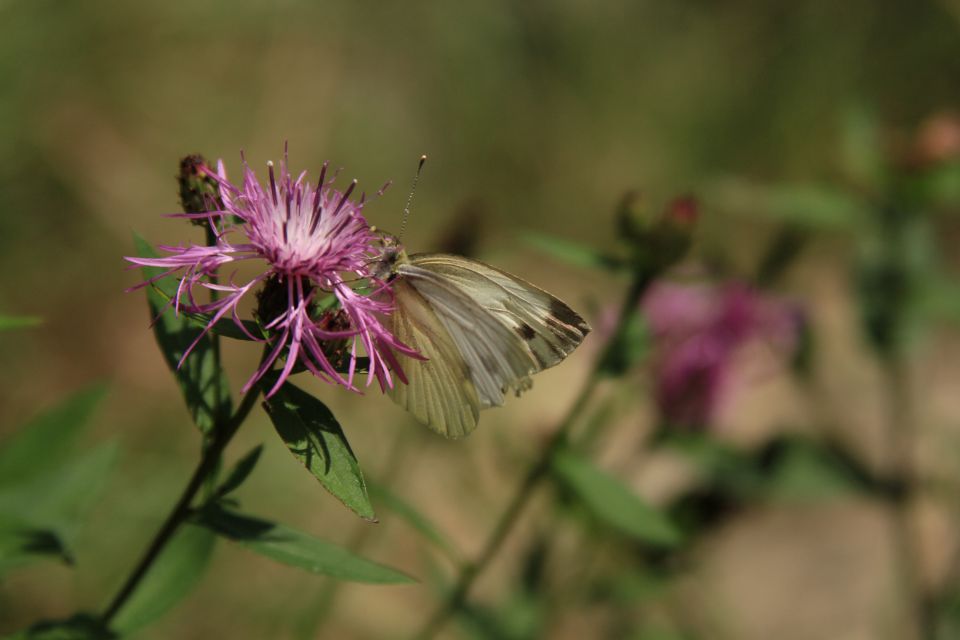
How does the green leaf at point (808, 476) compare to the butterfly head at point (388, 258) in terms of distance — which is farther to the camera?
the green leaf at point (808, 476)

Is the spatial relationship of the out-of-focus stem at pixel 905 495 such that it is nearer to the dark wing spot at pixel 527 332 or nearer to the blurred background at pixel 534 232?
the blurred background at pixel 534 232

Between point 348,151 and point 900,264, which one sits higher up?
point 900,264

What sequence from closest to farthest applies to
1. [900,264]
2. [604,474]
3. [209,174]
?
[209,174] → [604,474] → [900,264]

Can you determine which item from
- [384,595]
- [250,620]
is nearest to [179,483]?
[250,620]

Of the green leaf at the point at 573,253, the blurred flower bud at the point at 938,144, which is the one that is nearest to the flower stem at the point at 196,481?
the green leaf at the point at 573,253

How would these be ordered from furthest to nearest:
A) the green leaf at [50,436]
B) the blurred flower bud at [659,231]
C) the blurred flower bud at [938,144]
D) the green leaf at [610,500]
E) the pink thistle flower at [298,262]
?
1. the blurred flower bud at [938,144]
2. the green leaf at [610,500]
3. the blurred flower bud at [659,231]
4. the green leaf at [50,436]
5. the pink thistle flower at [298,262]

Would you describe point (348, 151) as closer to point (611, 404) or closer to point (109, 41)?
point (109, 41)
